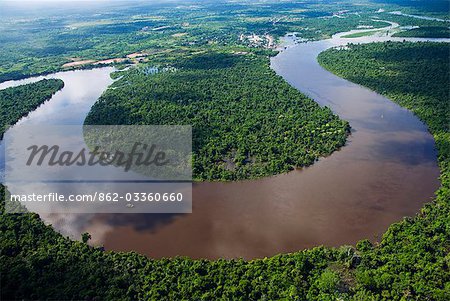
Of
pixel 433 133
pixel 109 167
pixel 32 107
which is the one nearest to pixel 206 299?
pixel 109 167

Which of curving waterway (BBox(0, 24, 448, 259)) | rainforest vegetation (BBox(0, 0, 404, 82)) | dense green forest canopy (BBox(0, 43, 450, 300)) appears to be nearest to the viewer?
dense green forest canopy (BBox(0, 43, 450, 300))

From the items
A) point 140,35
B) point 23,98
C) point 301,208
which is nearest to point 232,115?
point 301,208

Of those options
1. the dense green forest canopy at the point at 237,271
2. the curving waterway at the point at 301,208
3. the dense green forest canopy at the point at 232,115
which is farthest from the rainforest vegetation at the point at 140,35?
the dense green forest canopy at the point at 237,271

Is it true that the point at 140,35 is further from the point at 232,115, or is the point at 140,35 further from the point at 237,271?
the point at 237,271

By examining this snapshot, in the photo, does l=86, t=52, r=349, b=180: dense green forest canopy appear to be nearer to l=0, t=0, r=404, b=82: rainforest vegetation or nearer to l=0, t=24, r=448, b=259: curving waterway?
l=0, t=24, r=448, b=259: curving waterway

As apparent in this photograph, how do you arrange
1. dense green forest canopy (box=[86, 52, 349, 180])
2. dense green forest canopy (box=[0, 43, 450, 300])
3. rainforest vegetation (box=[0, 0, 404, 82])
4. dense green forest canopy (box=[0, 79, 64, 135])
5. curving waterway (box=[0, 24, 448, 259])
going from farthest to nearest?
rainforest vegetation (box=[0, 0, 404, 82])
dense green forest canopy (box=[0, 79, 64, 135])
dense green forest canopy (box=[86, 52, 349, 180])
curving waterway (box=[0, 24, 448, 259])
dense green forest canopy (box=[0, 43, 450, 300])

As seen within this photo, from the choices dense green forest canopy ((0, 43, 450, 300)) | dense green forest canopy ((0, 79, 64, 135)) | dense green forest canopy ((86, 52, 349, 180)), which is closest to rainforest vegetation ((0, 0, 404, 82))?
dense green forest canopy ((0, 79, 64, 135))

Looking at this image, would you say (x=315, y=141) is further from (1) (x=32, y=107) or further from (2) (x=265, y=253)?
(1) (x=32, y=107)
